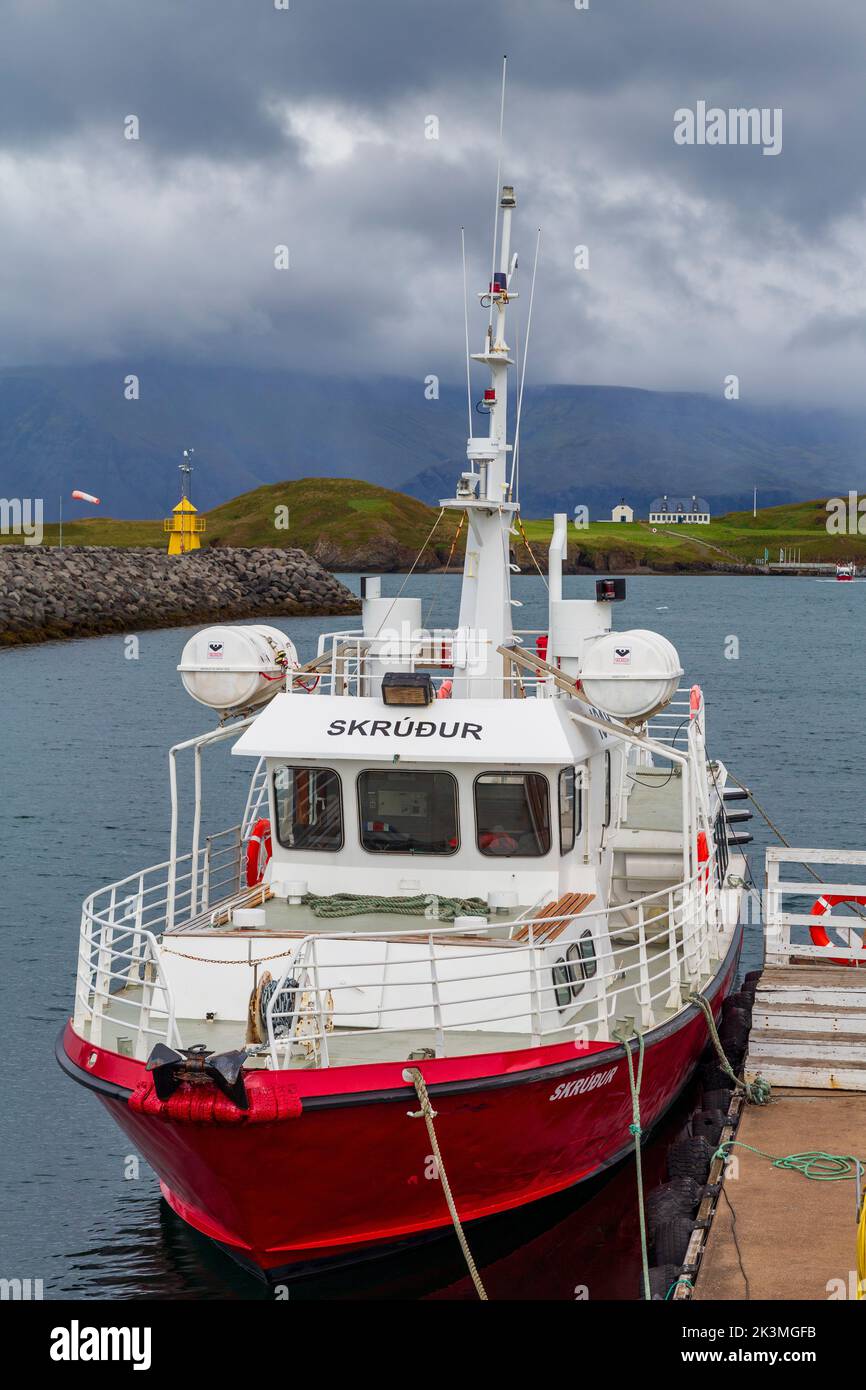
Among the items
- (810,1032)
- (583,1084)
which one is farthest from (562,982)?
(810,1032)

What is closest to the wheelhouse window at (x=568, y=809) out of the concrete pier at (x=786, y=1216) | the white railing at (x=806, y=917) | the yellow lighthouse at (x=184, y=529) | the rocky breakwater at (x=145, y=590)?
the concrete pier at (x=786, y=1216)

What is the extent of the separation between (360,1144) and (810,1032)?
5.69m

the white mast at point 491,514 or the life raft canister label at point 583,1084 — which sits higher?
the white mast at point 491,514

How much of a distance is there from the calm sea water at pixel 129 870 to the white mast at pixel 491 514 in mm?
3191

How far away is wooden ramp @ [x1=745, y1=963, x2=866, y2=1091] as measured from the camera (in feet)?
44.9

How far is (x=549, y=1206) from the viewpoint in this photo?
12.9 m

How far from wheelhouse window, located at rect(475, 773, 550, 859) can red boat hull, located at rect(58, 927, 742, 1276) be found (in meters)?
2.24

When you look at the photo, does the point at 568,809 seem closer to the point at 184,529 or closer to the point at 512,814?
the point at 512,814

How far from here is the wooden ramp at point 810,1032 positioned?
13.7m

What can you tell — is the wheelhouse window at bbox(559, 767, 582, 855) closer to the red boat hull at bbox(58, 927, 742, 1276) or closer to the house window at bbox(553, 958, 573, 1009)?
the house window at bbox(553, 958, 573, 1009)

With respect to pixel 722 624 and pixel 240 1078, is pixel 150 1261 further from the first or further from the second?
pixel 722 624

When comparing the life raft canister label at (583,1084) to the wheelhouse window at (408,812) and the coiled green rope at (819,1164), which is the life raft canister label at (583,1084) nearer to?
the coiled green rope at (819,1164)
